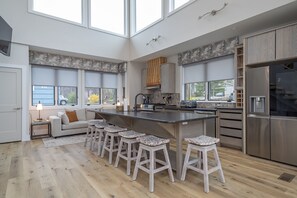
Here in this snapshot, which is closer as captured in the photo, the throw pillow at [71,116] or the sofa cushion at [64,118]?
the sofa cushion at [64,118]

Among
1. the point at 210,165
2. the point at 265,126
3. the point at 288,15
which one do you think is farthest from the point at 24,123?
the point at 288,15

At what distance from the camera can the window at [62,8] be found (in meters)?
5.06

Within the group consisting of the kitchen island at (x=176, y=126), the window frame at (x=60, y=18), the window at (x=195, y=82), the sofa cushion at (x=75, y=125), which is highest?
the window frame at (x=60, y=18)

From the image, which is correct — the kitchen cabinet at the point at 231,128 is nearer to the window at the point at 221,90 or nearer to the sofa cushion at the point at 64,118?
the window at the point at 221,90

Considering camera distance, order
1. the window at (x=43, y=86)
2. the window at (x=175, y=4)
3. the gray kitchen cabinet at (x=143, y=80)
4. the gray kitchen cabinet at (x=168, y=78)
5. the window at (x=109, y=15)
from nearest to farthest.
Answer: the window at (x=175, y=4)
the window at (x=43, y=86)
the gray kitchen cabinet at (x=168, y=78)
the window at (x=109, y=15)
the gray kitchen cabinet at (x=143, y=80)

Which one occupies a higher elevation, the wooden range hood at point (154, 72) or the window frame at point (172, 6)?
the window frame at point (172, 6)

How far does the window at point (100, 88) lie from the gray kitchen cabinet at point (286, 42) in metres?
5.65

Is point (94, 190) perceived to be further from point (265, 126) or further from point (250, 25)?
point (250, 25)

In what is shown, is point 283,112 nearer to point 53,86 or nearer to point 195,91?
point 195,91

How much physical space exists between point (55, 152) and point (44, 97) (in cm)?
276

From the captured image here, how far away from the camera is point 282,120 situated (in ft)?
9.60

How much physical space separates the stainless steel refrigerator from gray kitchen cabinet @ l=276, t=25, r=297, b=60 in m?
0.31

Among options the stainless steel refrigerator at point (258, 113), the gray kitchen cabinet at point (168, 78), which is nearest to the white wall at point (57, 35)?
the gray kitchen cabinet at point (168, 78)

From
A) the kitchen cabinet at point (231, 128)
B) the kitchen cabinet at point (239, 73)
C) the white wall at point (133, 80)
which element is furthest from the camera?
the white wall at point (133, 80)
